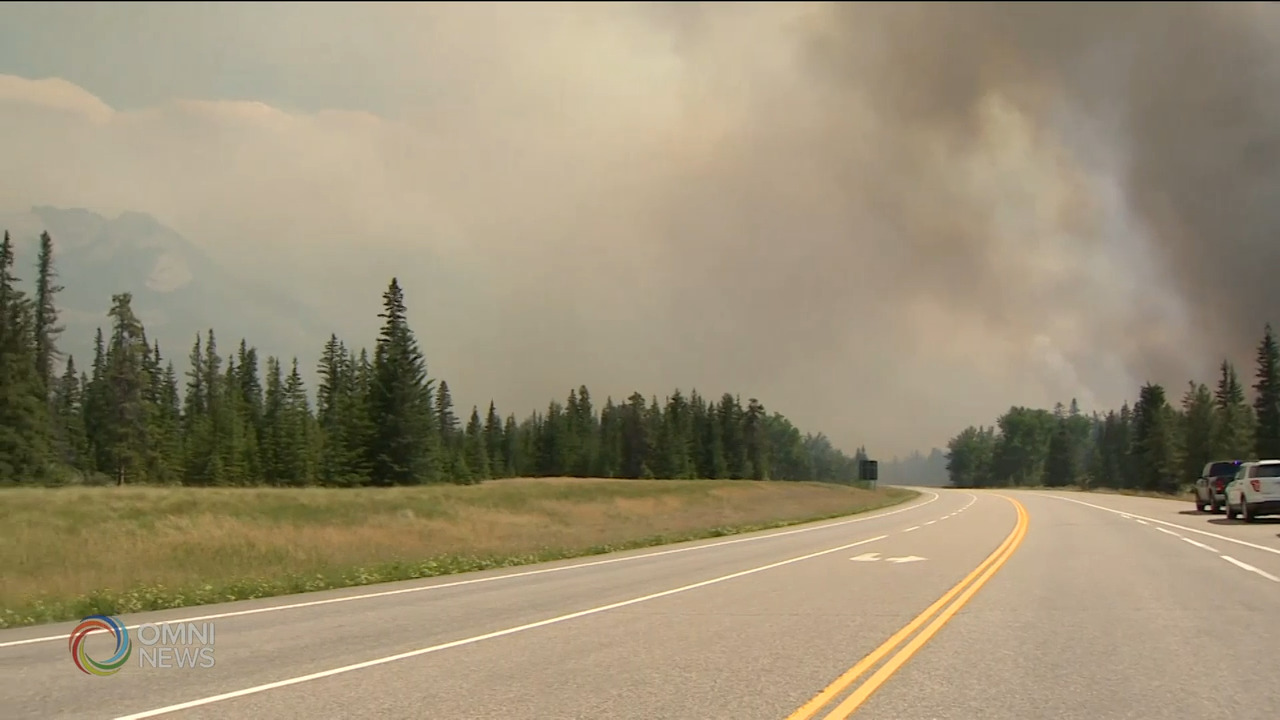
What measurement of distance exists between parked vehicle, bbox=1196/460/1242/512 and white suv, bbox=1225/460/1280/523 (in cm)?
659

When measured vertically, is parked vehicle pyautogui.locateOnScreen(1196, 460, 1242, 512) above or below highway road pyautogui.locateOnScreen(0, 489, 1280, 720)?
above

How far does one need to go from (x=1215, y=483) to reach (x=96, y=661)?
4506 centimetres

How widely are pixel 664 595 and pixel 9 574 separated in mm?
17401

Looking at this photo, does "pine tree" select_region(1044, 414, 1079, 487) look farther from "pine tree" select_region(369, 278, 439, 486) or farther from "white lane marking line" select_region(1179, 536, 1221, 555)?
"white lane marking line" select_region(1179, 536, 1221, 555)

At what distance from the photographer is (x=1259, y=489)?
107ft

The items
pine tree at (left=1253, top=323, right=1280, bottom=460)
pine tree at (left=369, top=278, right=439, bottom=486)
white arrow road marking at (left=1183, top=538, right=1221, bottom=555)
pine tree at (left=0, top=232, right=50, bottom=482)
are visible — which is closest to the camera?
white arrow road marking at (left=1183, top=538, right=1221, bottom=555)

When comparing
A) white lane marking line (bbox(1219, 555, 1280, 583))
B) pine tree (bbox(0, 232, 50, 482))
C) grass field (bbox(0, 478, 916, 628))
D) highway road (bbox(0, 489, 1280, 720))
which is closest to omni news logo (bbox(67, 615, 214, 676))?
highway road (bbox(0, 489, 1280, 720))

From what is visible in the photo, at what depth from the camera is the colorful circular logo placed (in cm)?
904

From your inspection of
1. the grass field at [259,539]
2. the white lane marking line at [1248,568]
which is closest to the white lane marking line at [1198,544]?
the white lane marking line at [1248,568]

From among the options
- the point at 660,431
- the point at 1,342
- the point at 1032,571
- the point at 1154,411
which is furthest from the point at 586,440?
the point at 1032,571

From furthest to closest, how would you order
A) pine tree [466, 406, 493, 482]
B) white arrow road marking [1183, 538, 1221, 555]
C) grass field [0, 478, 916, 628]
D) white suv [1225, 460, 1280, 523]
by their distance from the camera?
pine tree [466, 406, 493, 482]
white suv [1225, 460, 1280, 523]
white arrow road marking [1183, 538, 1221, 555]
grass field [0, 478, 916, 628]

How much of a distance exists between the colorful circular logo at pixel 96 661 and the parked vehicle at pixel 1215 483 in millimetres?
42882

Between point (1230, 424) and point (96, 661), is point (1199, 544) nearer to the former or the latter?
point (96, 661)

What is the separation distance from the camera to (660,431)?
145750mm
